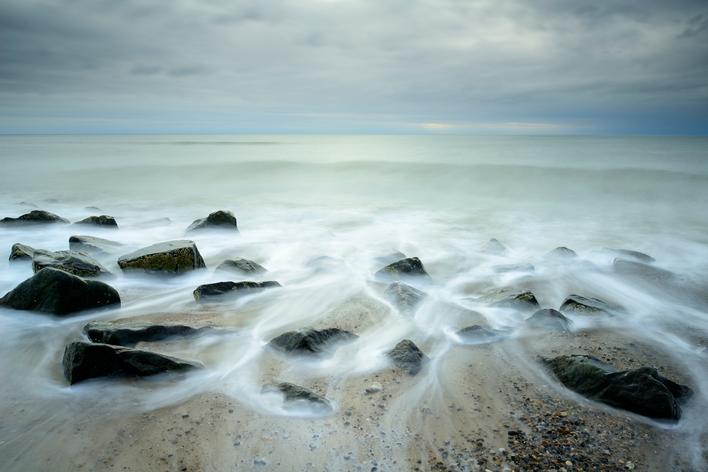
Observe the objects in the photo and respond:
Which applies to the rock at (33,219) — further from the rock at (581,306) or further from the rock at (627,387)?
the rock at (627,387)

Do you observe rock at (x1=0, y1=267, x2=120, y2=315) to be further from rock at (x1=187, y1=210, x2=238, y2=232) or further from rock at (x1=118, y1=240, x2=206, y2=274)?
rock at (x1=187, y1=210, x2=238, y2=232)

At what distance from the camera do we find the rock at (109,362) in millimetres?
3088

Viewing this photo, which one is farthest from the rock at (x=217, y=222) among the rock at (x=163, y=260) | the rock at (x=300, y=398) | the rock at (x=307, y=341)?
the rock at (x=300, y=398)

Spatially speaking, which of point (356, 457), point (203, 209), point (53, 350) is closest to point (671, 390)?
point (356, 457)

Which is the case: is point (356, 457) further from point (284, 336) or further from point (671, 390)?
point (671, 390)

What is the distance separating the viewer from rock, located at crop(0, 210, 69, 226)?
869 cm

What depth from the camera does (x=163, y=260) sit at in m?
5.68

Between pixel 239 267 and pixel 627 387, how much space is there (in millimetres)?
4618

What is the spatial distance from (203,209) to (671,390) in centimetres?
1242

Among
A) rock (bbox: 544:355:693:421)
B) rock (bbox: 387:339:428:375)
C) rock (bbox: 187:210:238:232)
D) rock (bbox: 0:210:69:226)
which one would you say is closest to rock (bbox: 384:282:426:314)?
rock (bbox: 387:339:428:375)

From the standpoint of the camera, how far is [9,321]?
4.09 m

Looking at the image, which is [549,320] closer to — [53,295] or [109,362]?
[109,362]

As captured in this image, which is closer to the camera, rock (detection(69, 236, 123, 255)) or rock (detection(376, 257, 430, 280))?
rock (detection(376, 257, 430, 280))

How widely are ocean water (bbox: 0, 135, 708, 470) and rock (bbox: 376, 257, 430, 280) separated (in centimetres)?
30
